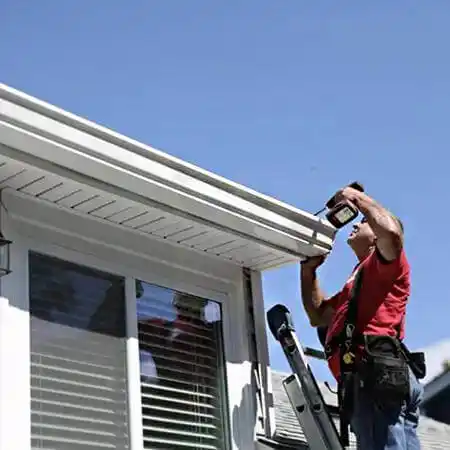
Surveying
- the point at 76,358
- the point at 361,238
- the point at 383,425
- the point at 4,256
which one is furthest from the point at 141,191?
the point at 383,425

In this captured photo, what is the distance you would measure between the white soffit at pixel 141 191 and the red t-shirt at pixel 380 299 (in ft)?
1.75

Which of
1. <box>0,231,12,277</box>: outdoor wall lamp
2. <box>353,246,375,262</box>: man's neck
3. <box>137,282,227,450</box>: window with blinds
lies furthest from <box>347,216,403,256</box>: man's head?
<box>0,231,12,277</box>: outdoor wall lamp

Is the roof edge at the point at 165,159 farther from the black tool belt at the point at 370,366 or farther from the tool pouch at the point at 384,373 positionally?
the tool pouch at the point at 384,373

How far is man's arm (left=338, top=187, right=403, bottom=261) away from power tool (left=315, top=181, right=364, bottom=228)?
0.13 meters

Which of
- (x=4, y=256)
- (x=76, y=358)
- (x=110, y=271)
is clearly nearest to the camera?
(x=4, y=256)

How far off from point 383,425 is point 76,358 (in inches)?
53.8

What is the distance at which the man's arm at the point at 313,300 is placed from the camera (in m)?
5.58

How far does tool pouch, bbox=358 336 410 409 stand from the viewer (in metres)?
4.62

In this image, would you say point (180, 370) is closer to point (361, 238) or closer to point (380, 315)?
point (380, 315)

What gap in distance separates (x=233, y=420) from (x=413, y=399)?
92cm

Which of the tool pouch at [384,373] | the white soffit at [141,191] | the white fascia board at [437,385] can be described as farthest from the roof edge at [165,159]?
the white fascia board at [437,385]

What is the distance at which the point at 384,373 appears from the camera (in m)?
4.64

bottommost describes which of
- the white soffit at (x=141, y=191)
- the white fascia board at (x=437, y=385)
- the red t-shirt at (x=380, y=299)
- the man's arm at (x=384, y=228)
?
the red t-shirt at (x=380, y=299)

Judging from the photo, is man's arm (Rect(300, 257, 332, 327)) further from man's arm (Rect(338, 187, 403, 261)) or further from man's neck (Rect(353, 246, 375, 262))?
man's arm (Rect(338, 187, 403, 261))
